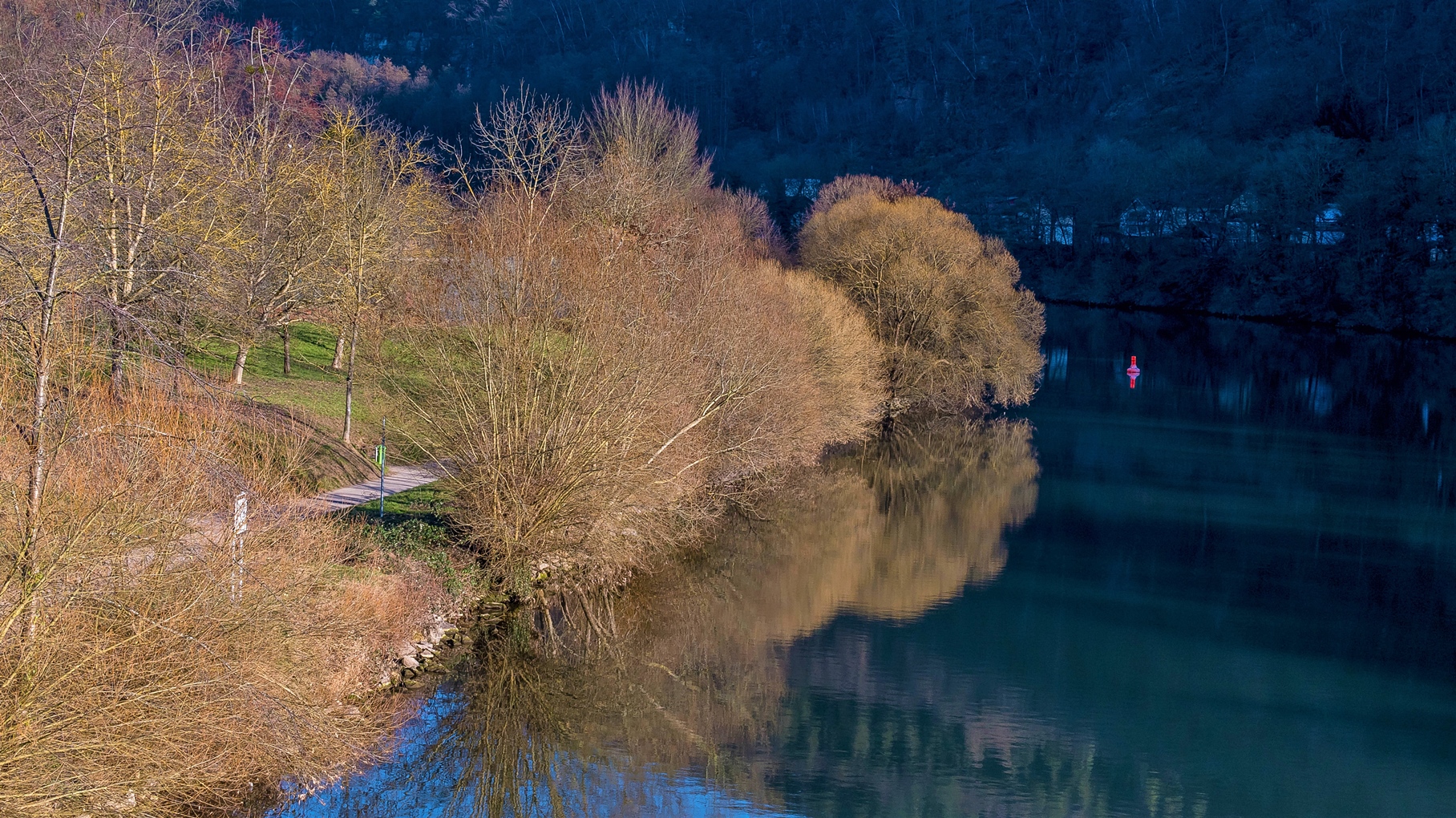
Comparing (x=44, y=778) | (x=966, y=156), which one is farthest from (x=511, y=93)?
(x=44, y=778)

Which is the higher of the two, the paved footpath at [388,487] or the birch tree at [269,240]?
the birch tree at [269,240]

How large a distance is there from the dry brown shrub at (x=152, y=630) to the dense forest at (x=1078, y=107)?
47222 millimetres

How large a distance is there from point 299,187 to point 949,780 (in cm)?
2074

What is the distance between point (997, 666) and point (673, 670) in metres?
5.29

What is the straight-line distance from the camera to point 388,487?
76.2 ft

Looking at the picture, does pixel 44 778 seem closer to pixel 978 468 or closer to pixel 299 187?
pixel 299 187

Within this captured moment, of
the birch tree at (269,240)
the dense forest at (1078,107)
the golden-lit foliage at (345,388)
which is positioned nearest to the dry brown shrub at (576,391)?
the golden-lit foliage at (345,388)

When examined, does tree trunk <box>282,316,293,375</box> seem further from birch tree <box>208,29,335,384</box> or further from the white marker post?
the white marker post

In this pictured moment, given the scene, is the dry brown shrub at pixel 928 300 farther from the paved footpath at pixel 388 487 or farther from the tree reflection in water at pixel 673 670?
the paved footpath at pixel 388 487

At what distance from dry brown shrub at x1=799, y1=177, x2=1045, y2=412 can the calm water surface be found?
7384 millimetres

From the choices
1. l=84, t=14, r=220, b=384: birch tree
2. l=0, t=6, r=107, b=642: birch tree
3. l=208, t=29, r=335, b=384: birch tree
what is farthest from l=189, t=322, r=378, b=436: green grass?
l=0, t=6, r=107, b=642: birch tree

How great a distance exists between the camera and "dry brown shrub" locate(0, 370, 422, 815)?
30.5 feet

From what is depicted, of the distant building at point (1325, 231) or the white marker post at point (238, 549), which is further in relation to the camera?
the distant building at point (1325, 231)

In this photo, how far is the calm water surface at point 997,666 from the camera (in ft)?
50.7
